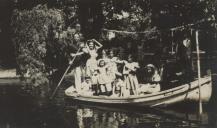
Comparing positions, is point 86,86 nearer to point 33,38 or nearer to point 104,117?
point 33,38

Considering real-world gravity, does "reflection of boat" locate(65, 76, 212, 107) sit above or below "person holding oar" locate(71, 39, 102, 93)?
below

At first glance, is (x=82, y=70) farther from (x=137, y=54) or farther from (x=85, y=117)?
(x=85, y=117)

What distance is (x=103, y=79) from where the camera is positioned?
1988 cm

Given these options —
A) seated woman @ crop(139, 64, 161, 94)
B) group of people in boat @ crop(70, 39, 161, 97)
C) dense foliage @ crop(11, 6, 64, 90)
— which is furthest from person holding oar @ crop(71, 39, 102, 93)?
seated woman @ crop(139, 64, 161, 94)

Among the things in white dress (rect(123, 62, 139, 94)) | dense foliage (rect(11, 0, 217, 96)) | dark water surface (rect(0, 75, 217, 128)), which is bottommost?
dark water surface (rect(0, 75, 217, 128))

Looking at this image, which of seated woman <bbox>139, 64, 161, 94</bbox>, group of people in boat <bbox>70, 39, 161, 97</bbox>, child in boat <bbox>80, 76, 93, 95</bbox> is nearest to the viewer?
seated woman <bbox>139, 64, 161, 94</bbox>

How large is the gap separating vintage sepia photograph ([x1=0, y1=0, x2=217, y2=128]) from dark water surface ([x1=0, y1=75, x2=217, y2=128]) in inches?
1.3

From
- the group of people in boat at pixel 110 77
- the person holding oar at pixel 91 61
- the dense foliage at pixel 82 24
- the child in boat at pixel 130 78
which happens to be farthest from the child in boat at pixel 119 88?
the dense foliage at pixel 82 24

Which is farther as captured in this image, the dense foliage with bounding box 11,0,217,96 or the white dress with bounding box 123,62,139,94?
the dense foliage with bounding box 11,0,217,96

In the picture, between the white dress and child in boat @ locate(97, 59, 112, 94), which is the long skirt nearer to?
the white dress

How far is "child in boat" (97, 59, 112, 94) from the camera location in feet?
65.1

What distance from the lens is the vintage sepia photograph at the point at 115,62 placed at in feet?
55.0

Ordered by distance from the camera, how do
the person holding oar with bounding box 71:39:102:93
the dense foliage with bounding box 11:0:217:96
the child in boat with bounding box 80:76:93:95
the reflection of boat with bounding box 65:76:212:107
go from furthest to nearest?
the child in boat with bounding box 80:76:93:95 < the person holding oar with bounding box 71:39:102:93 < the dense foliage with bounding box 11:0:217:96 < the reflection of boat with bounding box 65:76:212:107

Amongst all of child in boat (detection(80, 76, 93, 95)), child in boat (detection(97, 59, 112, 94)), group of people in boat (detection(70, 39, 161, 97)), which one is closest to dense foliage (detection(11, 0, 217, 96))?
group of people in boat (detection(70, 39, 161, 97))
